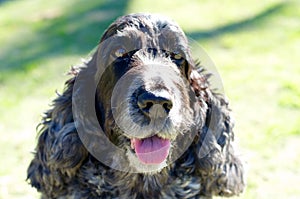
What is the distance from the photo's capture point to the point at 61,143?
5.48 metres

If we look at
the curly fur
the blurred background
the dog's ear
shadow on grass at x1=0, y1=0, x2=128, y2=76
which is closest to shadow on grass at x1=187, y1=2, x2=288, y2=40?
the blurred background

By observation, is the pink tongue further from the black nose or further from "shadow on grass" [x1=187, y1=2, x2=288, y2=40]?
"shadow on grass" [x1=187, y1=2, x2=288, y2=40]

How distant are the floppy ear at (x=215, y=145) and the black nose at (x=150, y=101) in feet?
3.08

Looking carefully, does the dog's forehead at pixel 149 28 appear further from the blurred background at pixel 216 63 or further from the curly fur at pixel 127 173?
the blurred background at pixel 216 63

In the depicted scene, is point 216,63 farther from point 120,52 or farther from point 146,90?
point 146,90

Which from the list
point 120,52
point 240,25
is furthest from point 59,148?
point 240,25

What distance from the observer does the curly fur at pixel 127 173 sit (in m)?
5.49

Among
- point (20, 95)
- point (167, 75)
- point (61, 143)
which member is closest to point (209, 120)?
point (167, 75)

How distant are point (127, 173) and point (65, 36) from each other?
7624 millimetres

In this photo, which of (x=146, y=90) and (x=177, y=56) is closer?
(x=146, y=90)

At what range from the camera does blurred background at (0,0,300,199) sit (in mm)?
7980

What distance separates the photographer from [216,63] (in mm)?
11094

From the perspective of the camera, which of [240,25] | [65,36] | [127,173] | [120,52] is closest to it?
[120,52]

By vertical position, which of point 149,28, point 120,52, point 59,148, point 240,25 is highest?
point 240,25
